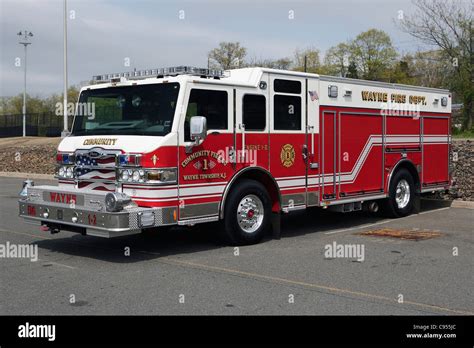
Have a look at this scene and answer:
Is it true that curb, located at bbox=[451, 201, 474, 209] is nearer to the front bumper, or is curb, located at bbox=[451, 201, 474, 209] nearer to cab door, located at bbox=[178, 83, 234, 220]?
cab door, located at bbox=[178, 83, 234, 220]

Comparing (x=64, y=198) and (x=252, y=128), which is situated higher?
(x=252, y=128)

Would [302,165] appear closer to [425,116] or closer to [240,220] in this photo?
[240,220]

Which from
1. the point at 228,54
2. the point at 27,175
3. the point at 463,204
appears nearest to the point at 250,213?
the point at 463,204

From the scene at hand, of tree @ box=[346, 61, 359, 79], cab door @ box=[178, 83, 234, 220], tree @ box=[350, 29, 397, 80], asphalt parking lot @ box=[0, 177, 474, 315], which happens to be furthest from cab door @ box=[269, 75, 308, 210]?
tree @ box=[350, 29, 397, 80]

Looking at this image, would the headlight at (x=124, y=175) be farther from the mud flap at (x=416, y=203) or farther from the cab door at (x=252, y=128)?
the mud flap at (x=416, y=203)

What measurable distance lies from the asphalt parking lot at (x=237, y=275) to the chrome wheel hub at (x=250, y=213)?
0.34 metres

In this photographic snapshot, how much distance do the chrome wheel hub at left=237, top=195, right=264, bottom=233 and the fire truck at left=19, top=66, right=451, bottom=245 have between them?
18 millimetres

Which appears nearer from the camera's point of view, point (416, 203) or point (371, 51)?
point (416, 203)

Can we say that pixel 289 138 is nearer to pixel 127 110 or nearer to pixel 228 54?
pixel 127 110

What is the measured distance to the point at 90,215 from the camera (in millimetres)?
7719

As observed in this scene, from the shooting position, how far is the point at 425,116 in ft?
41.8

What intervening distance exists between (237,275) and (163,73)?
3236 millimetres
